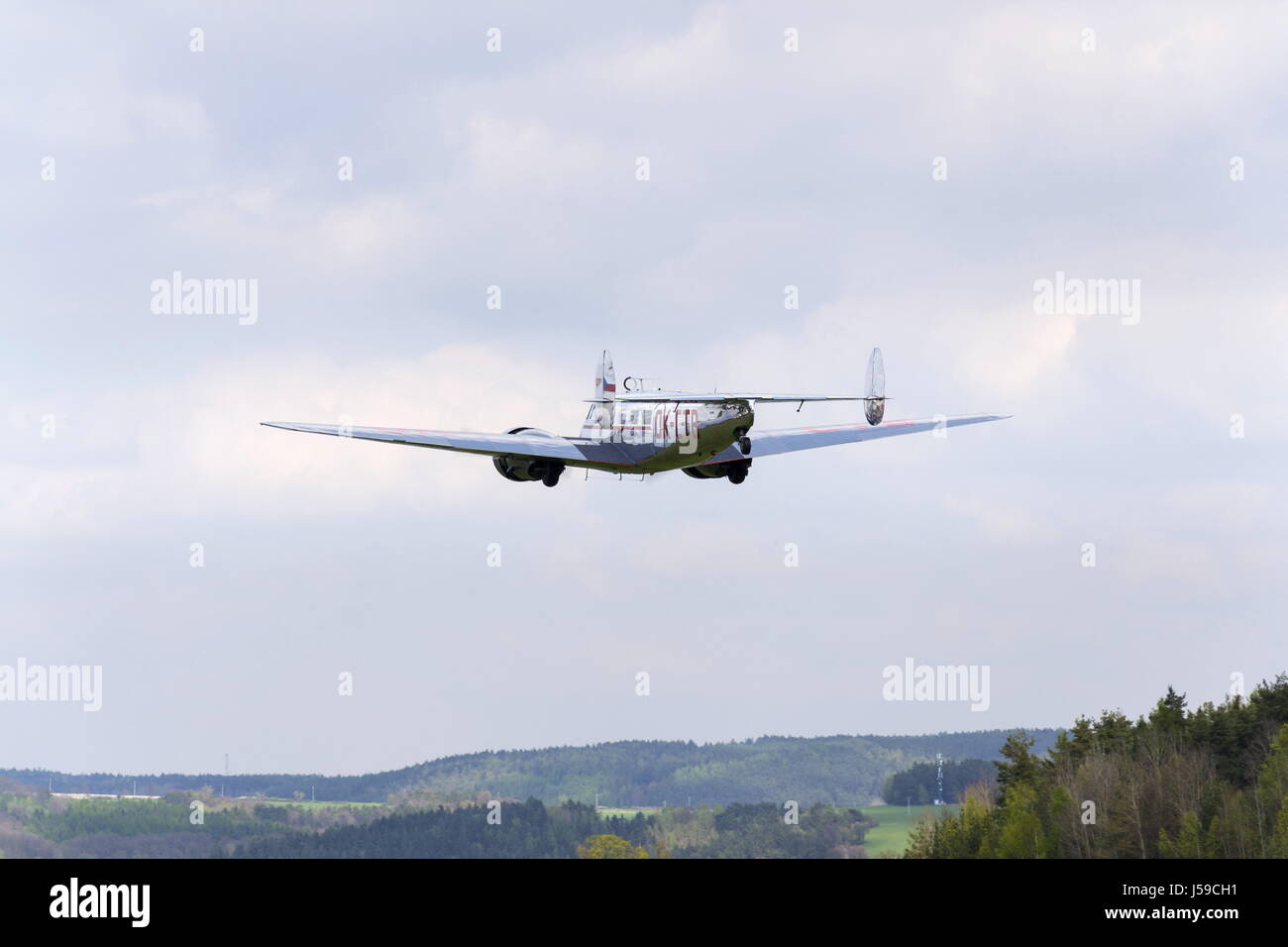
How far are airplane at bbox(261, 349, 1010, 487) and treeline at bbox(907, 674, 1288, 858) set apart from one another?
199ft

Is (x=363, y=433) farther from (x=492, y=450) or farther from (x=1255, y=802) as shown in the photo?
(x=1255, y=802)

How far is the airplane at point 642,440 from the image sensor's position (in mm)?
56688

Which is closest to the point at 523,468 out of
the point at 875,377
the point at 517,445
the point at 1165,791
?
the point at 517,445

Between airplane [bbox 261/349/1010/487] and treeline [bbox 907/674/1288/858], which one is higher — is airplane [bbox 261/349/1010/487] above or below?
above

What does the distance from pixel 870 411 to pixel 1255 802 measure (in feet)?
220

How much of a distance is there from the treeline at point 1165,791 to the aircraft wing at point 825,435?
50879mm

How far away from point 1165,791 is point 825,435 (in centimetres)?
6527

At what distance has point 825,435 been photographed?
6675 cm

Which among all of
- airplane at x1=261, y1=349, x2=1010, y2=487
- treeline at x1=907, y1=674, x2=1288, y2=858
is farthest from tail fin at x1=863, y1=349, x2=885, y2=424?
treeline at x1=907, y1=674, x2=1288, y2=858

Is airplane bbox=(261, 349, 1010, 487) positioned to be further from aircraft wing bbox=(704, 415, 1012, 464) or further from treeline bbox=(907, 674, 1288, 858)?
treeline bbox=(907, 674, 1288, 858)

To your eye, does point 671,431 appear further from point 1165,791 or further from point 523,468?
point 1165,791

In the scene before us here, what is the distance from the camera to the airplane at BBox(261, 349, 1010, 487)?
56.7 meters

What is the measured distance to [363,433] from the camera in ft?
187
